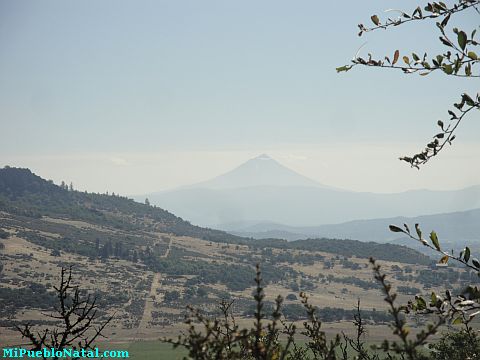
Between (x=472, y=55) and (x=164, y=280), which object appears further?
(x=164, y=280)

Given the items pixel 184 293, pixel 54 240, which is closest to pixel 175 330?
pixel 184 293

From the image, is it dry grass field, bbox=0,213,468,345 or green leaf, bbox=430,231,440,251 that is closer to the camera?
green leaf, bbox=430,231,440,251

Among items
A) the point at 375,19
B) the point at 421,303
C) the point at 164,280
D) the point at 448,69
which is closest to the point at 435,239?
the point at 421,303

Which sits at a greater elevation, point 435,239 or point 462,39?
point 462,39

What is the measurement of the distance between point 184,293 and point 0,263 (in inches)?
1862

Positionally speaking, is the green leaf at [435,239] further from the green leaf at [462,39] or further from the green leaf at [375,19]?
the green leaf at [375,19]

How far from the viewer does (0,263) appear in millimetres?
117750

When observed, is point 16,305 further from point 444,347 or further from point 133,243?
point 444,347

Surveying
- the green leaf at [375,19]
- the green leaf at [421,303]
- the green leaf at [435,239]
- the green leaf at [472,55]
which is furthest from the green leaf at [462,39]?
the green leaf at [421,303]

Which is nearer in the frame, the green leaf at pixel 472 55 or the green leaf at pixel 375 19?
the green leaf at pixel 472 55

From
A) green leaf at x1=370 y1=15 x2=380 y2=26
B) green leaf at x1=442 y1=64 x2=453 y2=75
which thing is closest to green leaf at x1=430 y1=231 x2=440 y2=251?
green leaf at x1=442 y1=64 x2=453 y2=75

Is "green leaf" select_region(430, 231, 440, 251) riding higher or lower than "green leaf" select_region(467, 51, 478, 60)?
lower

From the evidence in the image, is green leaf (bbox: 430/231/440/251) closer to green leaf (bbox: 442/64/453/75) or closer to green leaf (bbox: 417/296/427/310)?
green leaf (bbox: 417/296/427/310)

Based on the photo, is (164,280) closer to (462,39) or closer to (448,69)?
(448,69)
